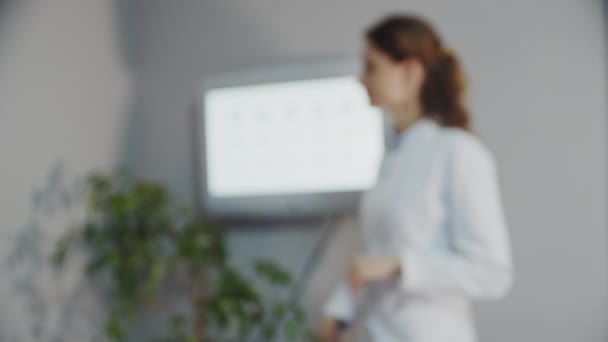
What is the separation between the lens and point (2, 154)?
1.76 metres

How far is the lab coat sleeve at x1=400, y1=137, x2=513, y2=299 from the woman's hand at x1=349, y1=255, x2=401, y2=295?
0.08 ft

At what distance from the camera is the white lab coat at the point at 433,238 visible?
4.03 ft

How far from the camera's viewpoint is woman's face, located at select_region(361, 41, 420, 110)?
4.61 feet

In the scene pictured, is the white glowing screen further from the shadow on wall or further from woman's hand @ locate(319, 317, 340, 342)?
woman's hand @ locate(319, 317, 340, 342)

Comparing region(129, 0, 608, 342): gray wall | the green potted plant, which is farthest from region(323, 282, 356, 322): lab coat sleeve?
region(129, 0, 608, 342): gray wall

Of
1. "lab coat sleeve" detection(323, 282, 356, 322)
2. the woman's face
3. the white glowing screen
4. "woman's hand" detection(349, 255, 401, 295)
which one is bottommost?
"lab coat sleeve" detection(323, 282, 356, 322)

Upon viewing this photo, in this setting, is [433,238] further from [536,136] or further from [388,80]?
[536,136]

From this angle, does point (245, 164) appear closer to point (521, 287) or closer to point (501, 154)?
point (501, 154)

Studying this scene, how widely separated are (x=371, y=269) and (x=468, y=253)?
22 cm

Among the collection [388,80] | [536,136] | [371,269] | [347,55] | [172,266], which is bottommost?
[172,266]

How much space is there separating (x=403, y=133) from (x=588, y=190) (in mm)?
692

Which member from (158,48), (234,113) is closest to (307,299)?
(234,113)

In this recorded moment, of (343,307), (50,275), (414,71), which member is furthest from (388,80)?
(50,275)

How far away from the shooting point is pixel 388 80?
4.60 feet
